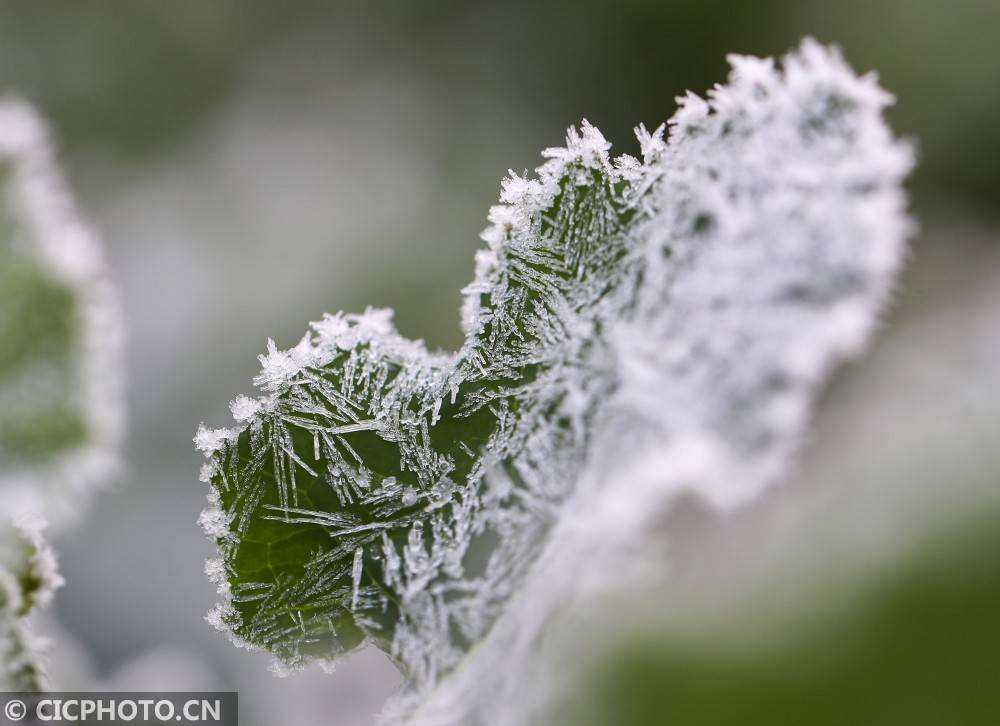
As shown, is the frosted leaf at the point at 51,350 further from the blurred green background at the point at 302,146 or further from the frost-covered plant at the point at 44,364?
the blurred green background at the point at 302,146

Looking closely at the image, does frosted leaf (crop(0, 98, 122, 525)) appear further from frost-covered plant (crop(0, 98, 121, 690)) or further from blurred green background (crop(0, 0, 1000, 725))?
blurred green background (crop(0, 0, 1000, 725))

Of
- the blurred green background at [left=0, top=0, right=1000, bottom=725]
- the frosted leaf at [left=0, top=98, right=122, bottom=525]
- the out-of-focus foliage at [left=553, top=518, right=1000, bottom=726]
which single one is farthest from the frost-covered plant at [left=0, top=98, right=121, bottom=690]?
the blurred green background at [left=0, top=0, right=1000, bottom=725]

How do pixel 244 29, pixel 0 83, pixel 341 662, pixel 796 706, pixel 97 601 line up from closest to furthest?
1. pixel 796 706
2. pixel 341 662
3. pixel 97 601
4. pixel 0 83
5. pixel 244 29

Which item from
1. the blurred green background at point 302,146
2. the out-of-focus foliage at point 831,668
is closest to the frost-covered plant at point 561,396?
the out-of-focus foliage at point 831,668

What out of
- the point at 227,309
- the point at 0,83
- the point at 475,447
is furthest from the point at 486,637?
the point at 0,83

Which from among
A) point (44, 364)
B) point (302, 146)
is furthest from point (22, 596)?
point (302, 146)

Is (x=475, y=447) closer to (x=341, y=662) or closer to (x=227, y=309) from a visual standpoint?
(x=341, y=662)

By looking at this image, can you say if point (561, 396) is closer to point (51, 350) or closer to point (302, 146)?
point (51, 350)
